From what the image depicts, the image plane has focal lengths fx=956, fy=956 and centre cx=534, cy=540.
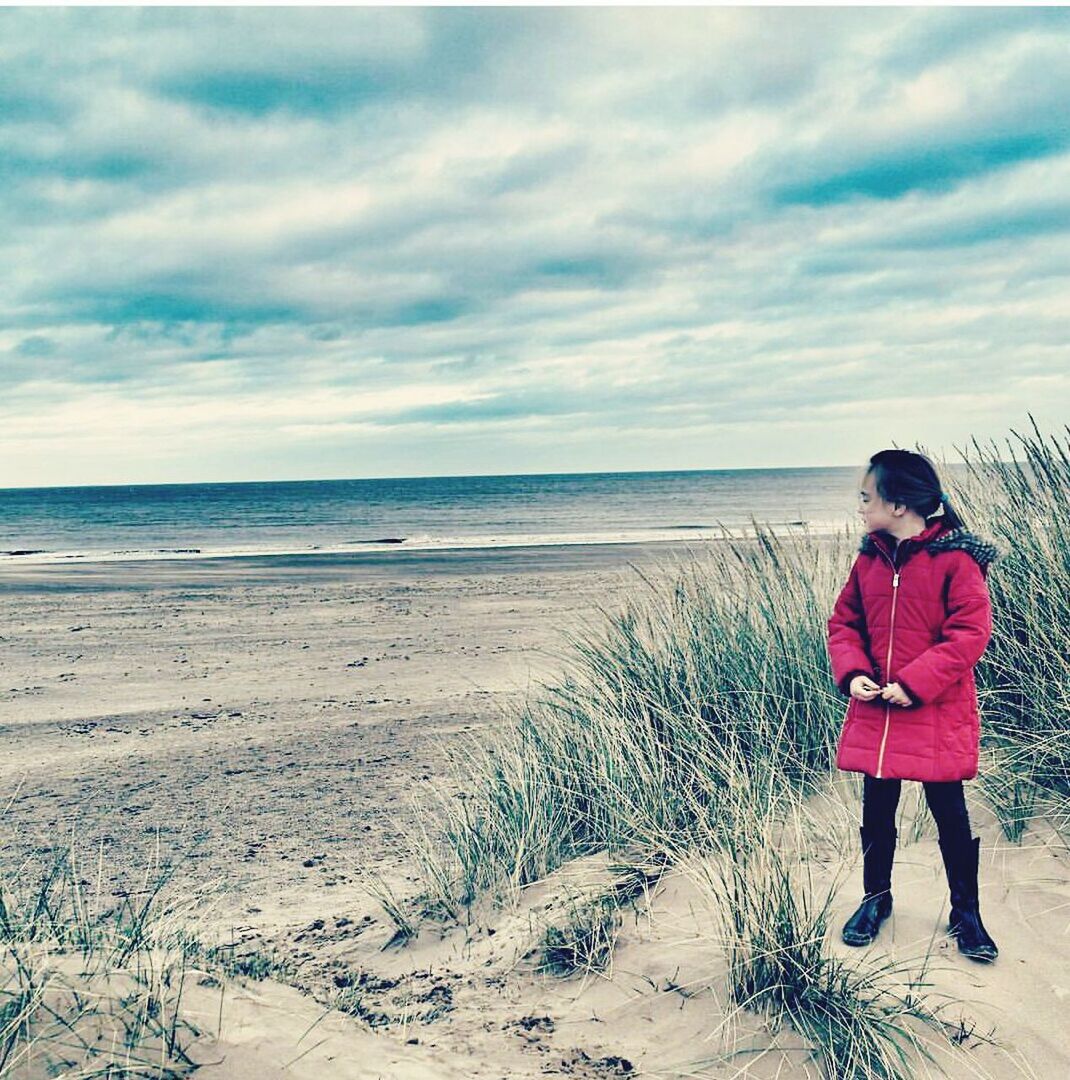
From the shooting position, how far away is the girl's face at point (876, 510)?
10.3 feet

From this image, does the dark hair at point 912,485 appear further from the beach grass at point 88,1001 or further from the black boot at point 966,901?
the beach grass at point 88,1001

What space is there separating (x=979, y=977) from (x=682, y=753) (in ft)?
5.47

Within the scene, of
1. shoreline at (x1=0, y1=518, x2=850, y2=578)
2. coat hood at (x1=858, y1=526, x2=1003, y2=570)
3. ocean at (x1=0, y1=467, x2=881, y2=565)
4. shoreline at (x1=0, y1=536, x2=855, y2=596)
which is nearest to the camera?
coat hood at (x1=858, y1=526, x2=1003, y2=570)

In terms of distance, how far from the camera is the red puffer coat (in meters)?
2.98

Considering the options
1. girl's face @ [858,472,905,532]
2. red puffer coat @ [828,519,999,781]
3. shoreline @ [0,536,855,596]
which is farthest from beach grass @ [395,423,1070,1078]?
shoreline @ [0,536,855,596]

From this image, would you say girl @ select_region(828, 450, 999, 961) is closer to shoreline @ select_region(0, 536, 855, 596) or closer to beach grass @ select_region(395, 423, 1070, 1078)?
beach grass @ select_region(395, 423, 1070, 1078)

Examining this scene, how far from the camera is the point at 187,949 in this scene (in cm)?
315

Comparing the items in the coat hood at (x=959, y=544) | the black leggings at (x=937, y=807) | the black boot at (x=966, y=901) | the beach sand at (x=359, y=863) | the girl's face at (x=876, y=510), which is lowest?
the beach sand at (x=359, y=863)

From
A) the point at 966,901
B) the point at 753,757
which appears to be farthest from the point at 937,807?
the point at 753,757

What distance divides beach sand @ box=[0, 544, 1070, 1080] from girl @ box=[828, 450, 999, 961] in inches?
9.1

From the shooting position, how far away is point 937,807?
10.2 feet

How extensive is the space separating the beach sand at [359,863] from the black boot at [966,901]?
0.08 m

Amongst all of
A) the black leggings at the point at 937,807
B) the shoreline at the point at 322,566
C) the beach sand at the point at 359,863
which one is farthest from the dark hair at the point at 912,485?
the shoreline at the point at 322,566

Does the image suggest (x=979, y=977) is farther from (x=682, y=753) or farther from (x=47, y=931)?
(x=47, y=931)
